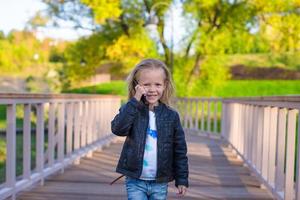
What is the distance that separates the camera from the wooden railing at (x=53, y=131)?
3.72 m

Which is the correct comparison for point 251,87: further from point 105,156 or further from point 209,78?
point 105,156

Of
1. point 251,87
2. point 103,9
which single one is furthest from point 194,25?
point 251,87

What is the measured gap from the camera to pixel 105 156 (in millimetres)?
7289

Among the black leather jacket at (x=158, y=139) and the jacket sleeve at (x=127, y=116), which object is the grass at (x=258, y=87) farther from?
the jacket sleeve at (x=127, y=116)

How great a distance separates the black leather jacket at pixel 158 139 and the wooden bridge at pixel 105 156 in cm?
102

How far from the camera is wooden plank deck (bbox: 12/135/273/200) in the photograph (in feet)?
14.4

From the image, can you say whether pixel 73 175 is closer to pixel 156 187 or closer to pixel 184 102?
pixel 156 187

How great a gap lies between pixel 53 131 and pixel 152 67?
9.15 feet

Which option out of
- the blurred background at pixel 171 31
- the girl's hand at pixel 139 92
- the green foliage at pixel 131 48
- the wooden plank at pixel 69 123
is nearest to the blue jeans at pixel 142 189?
the girl's hand at pixel 139 92

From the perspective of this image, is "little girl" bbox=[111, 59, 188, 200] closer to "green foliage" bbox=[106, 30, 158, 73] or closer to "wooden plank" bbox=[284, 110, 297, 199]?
"wooden plank" bbox=[284, 110, 297, 199]

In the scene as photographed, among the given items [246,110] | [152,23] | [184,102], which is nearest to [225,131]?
[246,110]

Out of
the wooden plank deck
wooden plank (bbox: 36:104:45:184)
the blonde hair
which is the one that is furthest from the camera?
wooden plank (bbox: 36:104:45:184)

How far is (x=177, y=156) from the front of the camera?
2475 millimetres

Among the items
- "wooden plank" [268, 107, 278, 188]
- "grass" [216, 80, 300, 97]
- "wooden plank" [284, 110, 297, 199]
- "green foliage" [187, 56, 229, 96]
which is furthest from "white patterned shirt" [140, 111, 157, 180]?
"grass" [216, 80, 300, 97]
